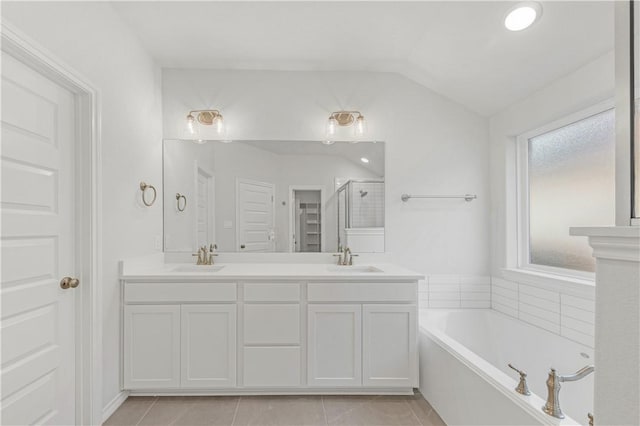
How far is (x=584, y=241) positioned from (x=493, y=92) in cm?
126

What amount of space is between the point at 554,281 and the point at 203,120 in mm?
2879


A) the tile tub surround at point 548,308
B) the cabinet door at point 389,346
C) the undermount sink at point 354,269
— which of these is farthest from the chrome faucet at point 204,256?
the tile tub surround at point 548,308

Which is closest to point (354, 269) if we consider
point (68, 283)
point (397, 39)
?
point (397, 39)

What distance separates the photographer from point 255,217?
9.32ft

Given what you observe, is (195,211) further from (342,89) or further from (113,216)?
(342,89)

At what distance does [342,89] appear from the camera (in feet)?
9.47

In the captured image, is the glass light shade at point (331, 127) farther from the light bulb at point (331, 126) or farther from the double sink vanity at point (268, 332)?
the double sink vanity at point (268, 332)

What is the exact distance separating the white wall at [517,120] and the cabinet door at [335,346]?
4.68ft

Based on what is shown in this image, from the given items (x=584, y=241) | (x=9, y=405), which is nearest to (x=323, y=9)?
(x=584, y=241)

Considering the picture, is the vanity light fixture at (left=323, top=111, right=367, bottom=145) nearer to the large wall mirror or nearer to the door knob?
the large wall mirror

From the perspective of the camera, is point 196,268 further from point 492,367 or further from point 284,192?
point 492,367

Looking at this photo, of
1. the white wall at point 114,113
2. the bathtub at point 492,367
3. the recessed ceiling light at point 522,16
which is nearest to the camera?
the bathtub at point 492,367

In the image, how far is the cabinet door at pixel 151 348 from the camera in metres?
2.19

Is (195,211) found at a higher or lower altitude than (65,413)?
higher
